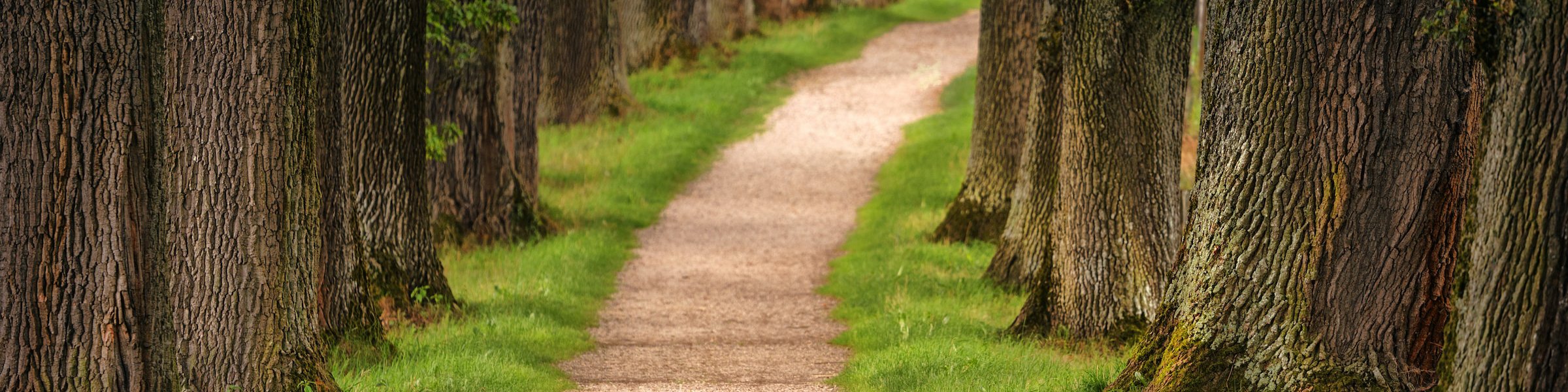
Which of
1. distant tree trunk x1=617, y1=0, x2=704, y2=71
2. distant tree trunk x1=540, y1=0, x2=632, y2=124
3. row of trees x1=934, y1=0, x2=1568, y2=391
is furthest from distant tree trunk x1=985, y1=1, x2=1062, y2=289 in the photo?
distant tree trunk x1=617, y1=0, x2=704, y2=71

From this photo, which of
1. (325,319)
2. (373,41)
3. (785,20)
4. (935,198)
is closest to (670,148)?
(935,198)

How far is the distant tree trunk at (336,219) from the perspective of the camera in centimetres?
808

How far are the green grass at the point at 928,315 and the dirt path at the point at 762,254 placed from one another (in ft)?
0.81

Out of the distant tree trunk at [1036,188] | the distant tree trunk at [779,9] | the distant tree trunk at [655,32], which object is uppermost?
the distant tree trunk at [779,9]

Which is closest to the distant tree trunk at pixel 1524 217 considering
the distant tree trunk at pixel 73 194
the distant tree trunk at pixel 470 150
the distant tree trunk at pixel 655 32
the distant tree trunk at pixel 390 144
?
the distant tree trunk at pixel 73 194

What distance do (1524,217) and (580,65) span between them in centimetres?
1707

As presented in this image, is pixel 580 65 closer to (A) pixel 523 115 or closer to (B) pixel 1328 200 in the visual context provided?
(A) pixel 523 115

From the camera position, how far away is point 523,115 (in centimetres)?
1488

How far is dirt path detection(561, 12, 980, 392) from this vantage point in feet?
28.1

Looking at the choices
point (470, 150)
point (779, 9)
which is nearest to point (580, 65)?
point (470, 150)

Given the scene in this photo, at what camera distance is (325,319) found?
27.2ft

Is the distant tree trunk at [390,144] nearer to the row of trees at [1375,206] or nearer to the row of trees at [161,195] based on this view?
the row of trees at [161,195]

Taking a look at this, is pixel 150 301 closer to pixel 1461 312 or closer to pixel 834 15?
pixel 1461 312

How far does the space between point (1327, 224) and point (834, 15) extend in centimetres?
2725
